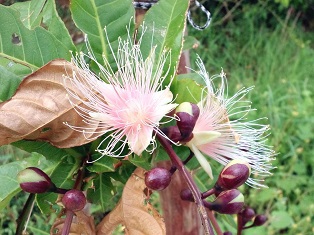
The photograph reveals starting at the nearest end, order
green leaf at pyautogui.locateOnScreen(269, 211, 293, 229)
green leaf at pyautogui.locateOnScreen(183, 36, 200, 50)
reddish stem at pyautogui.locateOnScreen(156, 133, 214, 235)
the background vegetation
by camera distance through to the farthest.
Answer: reddish stem at pyautogui.locateOnScreen(156, 133, 214, 235), green leaf at pyautogui.locateOnScreen(183, 36, 200, 50), green leaf at pyautogui.locateOnScreen(269, 211, 293, 229), the background vegetation

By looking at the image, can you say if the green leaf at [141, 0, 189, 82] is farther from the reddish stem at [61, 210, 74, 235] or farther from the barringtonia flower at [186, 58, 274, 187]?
the reddish stem at [61, 210, 74, 235]

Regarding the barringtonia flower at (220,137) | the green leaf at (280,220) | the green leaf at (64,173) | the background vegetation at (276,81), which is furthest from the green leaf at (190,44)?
the green leaf at (280,220)

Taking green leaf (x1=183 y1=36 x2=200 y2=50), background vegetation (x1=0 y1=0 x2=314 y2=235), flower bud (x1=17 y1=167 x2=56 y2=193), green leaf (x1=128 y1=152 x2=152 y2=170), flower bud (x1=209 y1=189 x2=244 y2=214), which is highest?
green leaf (x1=183 y1=36 x2=200 y2=50)

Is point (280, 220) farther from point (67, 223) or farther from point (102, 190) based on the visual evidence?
point (67, 223)

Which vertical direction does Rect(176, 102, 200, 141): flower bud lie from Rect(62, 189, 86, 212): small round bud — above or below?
above

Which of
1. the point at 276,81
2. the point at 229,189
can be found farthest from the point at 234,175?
the point at 276,81

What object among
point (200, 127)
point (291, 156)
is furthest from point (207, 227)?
point (291, 156)

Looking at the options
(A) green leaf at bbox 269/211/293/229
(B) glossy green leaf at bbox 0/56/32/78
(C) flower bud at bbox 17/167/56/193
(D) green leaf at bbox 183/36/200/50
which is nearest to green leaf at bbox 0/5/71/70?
(B) glossy green leaf at bbox 0/56/32/78
